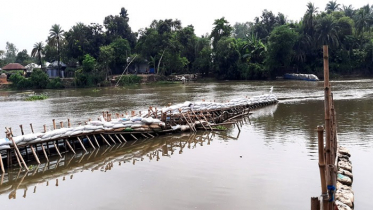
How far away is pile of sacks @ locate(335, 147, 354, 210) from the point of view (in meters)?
7.29

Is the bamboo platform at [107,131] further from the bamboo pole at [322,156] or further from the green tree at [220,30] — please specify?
the green tree at [220,30]

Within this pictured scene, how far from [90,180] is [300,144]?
7.46 m

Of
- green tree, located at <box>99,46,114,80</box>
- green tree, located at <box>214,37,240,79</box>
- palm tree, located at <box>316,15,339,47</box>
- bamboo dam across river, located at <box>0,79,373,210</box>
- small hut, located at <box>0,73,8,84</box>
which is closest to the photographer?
bamboo dam across river, located at <box>0,79,373,210</box>

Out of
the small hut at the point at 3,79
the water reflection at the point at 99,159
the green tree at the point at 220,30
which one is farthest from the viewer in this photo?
the green tree at the point at 220,30

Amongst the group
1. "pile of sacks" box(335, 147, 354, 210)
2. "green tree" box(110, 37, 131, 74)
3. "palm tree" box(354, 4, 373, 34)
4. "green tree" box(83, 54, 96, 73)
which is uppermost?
"palm tree" box(354, 4, 373, 34)

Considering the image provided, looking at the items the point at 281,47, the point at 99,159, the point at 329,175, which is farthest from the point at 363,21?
the point at 329,175

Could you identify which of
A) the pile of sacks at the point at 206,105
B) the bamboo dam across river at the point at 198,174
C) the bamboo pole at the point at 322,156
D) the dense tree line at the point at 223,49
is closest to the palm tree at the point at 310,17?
the dense tree line at the point at 223,49

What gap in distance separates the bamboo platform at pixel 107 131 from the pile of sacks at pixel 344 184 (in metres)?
7.21

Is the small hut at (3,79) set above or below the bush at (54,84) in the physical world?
above

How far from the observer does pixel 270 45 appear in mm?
54156

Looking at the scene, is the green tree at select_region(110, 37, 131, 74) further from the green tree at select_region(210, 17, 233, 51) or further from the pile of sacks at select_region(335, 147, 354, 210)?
the pile of sacks at select_region(335, 147, 354, 210)

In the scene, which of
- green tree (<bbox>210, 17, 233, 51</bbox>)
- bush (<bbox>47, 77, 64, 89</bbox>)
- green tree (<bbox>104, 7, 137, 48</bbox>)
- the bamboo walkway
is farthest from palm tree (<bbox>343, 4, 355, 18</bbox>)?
the bamboo walkway

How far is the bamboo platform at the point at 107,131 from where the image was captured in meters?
11.6

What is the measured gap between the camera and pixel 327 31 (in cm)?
5325
